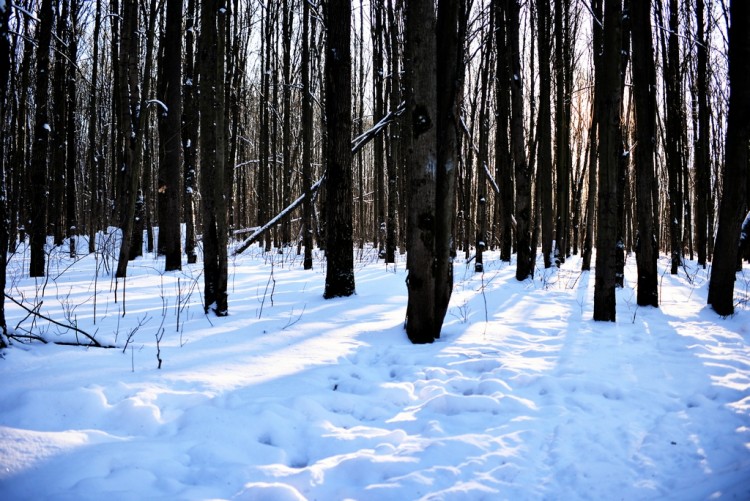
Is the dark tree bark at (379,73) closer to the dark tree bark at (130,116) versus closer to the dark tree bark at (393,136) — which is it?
the dark tree bark at (393,136)

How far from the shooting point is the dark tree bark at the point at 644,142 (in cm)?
537

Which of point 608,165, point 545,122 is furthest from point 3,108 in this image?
point 545,122

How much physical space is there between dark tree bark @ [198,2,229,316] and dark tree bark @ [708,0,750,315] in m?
5.56

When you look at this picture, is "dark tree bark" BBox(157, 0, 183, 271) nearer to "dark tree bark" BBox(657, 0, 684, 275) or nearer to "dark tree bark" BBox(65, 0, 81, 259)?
"dark tree bark" BBox(65, 0, 81, 259)

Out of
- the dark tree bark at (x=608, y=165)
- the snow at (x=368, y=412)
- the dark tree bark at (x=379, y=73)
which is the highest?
the dark tree bark at (x=379, y=73)

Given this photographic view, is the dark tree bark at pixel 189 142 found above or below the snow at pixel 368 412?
above

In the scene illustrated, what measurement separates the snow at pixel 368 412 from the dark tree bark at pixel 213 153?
0.52 meters

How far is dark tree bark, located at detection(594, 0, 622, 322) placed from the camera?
4438 mm

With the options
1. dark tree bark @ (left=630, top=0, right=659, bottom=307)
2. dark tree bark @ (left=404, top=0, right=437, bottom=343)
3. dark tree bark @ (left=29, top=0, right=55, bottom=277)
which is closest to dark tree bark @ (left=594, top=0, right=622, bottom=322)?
dark tree bark @ (left=630, top=0, right=659, bottom=307)

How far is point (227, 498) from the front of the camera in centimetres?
159

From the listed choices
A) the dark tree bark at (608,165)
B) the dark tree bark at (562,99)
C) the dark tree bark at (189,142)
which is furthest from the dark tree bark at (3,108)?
the dark tree bark at (562,99)

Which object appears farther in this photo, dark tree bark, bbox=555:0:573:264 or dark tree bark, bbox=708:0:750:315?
dark tree bark, bbox=555:0:573:264

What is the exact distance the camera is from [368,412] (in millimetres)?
2420

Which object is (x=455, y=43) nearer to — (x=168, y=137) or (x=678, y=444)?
(x=678, y=444)
